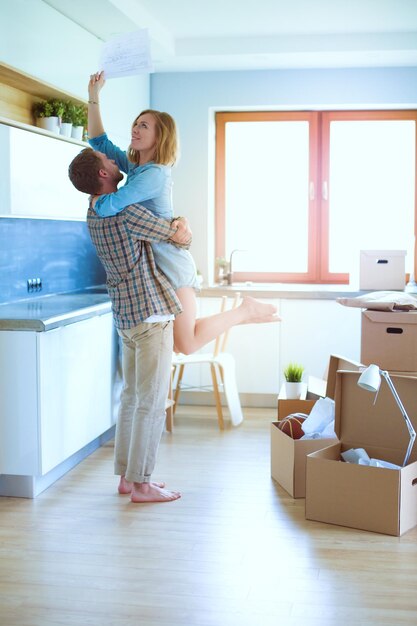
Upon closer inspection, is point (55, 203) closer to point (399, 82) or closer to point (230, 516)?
point (230, 516)

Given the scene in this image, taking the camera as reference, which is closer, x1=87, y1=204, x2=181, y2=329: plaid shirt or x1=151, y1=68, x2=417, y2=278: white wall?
x1=87, y1=204, x2=181, y2=329: plaid shirt

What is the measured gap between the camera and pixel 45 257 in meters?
5.05

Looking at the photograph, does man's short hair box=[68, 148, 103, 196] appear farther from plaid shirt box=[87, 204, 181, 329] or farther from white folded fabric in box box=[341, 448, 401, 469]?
white folded fabric in box box=[341, 448, 401, 469]

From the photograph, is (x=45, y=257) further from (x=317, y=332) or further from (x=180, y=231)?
(x=317, y=332)

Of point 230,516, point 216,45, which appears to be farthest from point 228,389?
point 216,45

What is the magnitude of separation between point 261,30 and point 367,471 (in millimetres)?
3409

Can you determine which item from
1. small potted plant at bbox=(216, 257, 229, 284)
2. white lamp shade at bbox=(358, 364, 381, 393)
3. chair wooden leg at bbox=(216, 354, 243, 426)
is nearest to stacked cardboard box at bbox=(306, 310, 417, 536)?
white lamp shade at bbox=(358, 364, 381, 393)

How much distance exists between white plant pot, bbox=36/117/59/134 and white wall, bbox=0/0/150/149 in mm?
245

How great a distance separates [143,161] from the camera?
3.79 meters

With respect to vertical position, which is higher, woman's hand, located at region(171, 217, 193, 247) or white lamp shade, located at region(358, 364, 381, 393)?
woman's hand, located at region(171, 217, 193, 247)

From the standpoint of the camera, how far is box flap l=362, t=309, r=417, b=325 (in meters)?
3.86

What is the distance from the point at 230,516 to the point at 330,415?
2.26 ft

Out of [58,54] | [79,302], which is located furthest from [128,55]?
[79,302]

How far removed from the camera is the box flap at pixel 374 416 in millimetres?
3582
